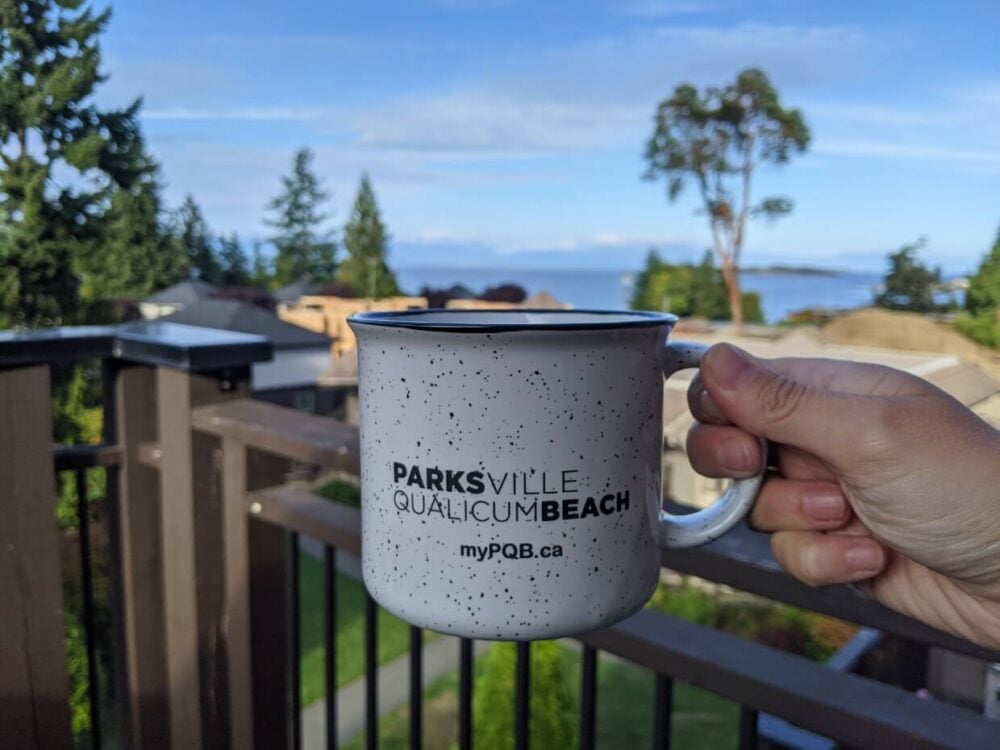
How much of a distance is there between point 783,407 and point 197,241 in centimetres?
162

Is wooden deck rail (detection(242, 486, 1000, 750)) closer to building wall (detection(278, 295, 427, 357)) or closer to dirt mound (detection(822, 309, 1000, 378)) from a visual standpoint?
dirt mound (detection(822, 309, 1000, 378))

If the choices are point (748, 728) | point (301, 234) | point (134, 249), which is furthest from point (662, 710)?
point (301, 234)

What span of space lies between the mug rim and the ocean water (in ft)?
1.97

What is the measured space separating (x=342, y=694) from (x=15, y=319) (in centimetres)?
517

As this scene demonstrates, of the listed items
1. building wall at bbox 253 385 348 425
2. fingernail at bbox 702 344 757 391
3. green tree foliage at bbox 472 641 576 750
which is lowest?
green tree foliage at bbox 472 641 576 750

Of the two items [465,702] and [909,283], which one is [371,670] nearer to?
[465,702]

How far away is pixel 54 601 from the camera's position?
116 cm

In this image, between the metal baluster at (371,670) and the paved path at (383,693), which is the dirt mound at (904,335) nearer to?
the metal baluster at (371,670)

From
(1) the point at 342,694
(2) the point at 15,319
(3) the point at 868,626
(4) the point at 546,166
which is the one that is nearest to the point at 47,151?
(2) the point at 15,319

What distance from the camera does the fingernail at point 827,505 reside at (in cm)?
65

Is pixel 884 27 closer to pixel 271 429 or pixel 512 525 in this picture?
pixel 271 429

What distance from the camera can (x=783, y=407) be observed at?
0.56 meters

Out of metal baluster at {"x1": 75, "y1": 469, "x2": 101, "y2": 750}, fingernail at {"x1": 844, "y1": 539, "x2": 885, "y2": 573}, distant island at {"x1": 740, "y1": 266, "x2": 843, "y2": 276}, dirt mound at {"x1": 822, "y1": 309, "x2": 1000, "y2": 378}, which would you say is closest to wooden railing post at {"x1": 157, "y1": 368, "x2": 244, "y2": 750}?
metal baluster at {"x1": 75, "y1": 469, "x2": 101, "y2": 750}

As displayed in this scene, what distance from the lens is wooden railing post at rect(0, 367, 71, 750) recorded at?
1.11m
